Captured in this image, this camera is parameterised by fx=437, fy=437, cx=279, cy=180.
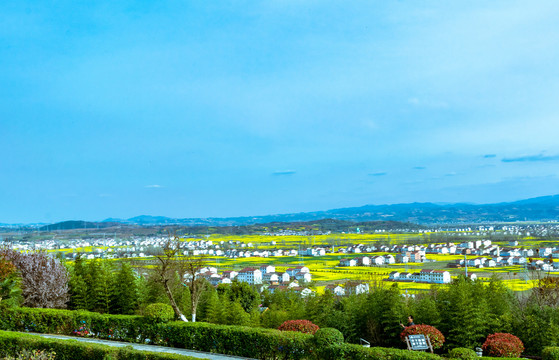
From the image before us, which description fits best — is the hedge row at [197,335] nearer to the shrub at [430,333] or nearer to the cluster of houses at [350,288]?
the shrub at [430,333]

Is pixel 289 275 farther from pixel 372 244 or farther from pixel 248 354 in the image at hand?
pixel 248 354

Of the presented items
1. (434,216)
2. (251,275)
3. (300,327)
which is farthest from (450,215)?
(300,327)

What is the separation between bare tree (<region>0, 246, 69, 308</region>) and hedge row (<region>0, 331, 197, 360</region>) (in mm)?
4522

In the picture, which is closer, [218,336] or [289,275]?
[218,336]

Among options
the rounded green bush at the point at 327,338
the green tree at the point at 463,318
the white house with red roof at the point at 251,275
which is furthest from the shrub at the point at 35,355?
the white house with red roof at the point at 251,275

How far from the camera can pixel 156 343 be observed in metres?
11.7

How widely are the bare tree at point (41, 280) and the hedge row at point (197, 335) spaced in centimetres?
201

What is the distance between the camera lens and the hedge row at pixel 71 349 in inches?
374

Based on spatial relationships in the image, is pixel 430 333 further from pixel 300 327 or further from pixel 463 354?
pixel 300 327

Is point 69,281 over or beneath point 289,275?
over

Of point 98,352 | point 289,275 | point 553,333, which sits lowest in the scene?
point 289,275

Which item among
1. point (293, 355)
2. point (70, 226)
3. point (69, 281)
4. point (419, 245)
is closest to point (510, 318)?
point (293, 355)

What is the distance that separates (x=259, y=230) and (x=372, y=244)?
29312 millimetres

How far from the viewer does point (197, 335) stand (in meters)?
11.2
